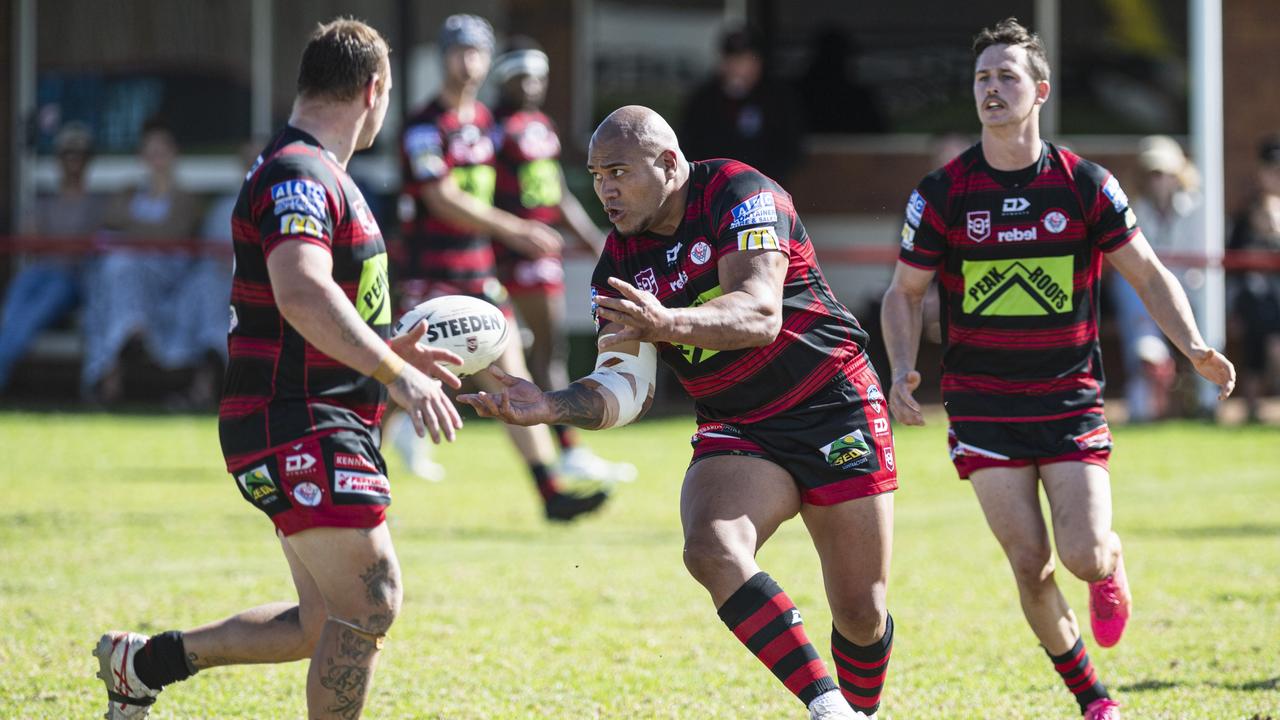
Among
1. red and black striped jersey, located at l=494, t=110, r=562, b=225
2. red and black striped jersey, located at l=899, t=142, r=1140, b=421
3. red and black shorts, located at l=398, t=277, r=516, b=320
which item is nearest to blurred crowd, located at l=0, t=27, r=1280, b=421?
red and black striped jersey, located at l=494, t=110, r=562, b=225

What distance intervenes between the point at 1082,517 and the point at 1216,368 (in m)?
0.67

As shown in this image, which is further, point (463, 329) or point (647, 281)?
point (647, 281)

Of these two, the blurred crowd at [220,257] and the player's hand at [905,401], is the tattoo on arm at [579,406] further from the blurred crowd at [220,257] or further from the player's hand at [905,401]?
the blurred crowd at [220,257]

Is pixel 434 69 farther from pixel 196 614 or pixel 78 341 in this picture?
pixel 196 614

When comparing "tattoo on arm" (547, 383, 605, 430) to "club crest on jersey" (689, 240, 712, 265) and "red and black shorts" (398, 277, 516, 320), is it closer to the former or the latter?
"club crest on jersey" (689, 240, 712, 265)

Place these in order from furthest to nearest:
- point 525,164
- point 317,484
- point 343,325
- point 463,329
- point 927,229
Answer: point 525,164 < point 927,229 < point 463,329 < point 317,484 < point 343,325

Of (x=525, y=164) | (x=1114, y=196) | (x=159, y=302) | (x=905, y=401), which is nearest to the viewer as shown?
(x=905, y=401)

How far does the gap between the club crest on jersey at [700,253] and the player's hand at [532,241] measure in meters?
4.87

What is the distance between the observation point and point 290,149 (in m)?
4.38

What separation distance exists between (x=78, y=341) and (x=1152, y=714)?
1324 cm

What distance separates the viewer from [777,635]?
4426 mm

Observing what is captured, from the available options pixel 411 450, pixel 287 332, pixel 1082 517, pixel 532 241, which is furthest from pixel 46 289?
pixel 1082 517

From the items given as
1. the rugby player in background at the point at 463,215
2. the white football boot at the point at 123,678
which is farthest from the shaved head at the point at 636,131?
the rugby player in background at the point at 463,215

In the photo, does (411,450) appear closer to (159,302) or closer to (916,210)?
(159,302)
